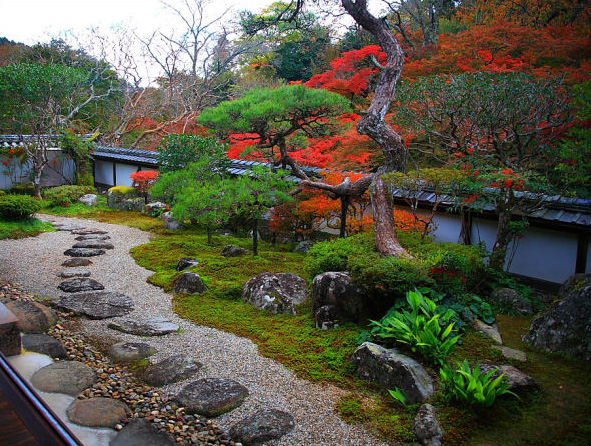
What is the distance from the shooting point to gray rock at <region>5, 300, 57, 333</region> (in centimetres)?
531

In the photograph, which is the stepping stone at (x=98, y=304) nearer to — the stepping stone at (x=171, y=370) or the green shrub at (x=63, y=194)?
the stepping stone at (x=171, y=370)

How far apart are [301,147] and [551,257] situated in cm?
675

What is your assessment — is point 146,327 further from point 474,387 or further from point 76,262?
point 474,387

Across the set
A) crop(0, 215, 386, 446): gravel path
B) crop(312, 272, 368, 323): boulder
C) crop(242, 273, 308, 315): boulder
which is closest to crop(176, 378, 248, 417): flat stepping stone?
crop(0, 215, 386, 446): gravel path

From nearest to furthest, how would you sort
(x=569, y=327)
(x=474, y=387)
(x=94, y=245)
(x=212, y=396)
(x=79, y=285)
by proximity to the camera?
(x=474, y=387) → (x=212, y=396) → (x=569, y=327) → (x=79, y=285) → (x=94, y=245)

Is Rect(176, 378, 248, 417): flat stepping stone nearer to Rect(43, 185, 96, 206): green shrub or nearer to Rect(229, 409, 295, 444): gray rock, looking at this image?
Rect(229, 409, 295, 444): gray rock

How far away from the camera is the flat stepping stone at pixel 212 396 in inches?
154

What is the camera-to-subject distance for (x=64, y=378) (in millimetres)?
4254

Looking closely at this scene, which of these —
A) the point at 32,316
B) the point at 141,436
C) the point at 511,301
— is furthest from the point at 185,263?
the point at 511,301

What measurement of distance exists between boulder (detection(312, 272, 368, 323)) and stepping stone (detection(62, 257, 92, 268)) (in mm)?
5493

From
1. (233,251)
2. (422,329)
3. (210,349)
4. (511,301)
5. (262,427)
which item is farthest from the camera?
(233,251)

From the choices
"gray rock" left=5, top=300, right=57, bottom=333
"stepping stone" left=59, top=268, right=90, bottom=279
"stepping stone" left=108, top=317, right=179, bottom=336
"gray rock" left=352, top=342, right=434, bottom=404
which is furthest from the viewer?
"stepping stone" left=59, top=268, right=90, bottom=279

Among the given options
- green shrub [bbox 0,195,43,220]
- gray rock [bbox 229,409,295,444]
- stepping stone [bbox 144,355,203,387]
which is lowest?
stepping stone [bbox 144,355,203,387]

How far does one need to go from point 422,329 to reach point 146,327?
11.9 ft
